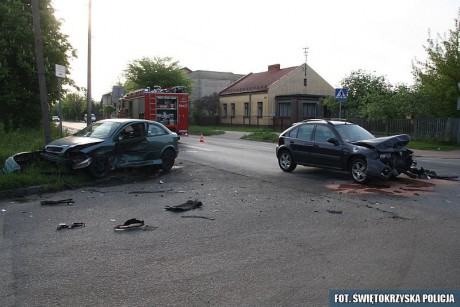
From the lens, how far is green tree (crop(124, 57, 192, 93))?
43500 mm

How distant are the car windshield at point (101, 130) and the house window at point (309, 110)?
111ft

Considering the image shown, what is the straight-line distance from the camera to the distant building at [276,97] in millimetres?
43594

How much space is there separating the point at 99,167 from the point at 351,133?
651 cm

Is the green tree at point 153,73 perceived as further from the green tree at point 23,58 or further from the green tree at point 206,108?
the green tree at point 23,58

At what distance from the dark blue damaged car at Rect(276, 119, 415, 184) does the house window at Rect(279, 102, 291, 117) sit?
104 ft

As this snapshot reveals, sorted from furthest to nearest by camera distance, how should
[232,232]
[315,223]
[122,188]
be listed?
[122,188] < [315,223] < [232,232]

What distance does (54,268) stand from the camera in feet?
15.3

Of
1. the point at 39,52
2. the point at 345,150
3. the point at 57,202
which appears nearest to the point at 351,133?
the point at 345,150

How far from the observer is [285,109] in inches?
1761

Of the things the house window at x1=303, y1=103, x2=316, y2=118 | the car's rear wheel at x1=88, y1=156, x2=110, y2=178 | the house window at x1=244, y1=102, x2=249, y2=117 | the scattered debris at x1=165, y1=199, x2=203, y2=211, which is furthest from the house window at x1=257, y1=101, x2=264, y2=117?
the scattered debris at x1=165, y1=199, x2=203, y2=211

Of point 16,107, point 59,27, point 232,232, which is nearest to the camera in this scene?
point 232,232

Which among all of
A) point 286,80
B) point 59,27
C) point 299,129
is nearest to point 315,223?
point 299,129

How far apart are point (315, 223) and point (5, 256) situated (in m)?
4.30

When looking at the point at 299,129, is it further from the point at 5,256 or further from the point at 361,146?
the point at 5,256
